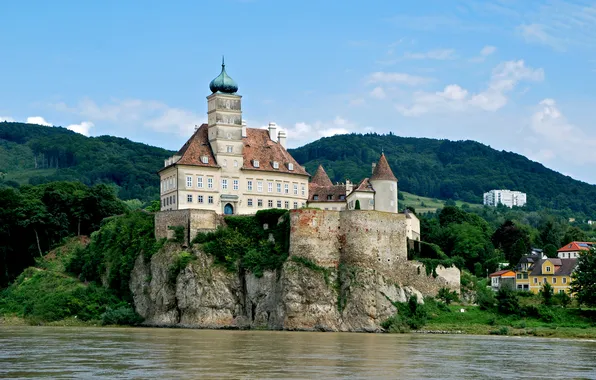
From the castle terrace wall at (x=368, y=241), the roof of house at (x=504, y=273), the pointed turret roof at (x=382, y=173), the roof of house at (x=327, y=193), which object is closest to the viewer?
the castle terrace wall at (x=368, y=241)

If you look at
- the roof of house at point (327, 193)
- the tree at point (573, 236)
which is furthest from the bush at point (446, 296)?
the tree at point (573, 236)

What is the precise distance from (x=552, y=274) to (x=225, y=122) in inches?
1185

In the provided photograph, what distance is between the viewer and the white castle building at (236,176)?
245ft

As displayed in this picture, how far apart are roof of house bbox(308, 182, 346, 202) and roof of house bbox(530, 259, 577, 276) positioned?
1870cm

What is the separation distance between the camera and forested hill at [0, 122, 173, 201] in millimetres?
161000

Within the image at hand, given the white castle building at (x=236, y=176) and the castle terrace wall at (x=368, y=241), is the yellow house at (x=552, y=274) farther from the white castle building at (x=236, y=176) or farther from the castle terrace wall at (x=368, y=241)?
the castle terrace wall at (x=368, y=241)

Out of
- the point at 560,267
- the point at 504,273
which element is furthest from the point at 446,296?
the point at 504,273

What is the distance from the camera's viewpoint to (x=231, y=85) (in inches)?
2997

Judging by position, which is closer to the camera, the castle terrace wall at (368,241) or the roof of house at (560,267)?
the castle terrace wall at (368,241)

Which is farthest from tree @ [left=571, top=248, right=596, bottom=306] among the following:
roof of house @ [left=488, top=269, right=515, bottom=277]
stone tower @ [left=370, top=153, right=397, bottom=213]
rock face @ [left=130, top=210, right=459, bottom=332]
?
roof of house @ [left=488, top=269, right=515, bottom=277]

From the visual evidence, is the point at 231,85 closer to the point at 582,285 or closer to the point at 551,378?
the point at 582,285

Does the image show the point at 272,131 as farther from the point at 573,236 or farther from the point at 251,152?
the point at 573,236

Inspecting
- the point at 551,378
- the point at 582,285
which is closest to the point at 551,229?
the point at 582,285

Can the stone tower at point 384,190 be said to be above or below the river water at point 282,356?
above
